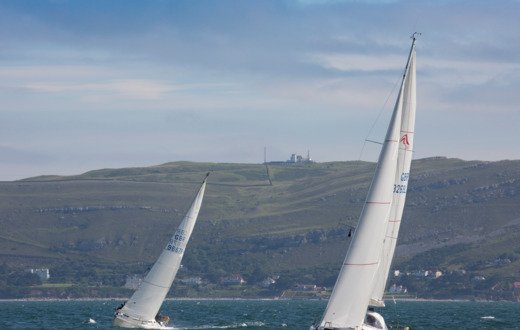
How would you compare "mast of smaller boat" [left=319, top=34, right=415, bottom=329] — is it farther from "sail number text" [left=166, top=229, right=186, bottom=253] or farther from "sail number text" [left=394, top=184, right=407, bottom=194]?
"sail number text" [left=166, top=229, right=186, bottom=253]

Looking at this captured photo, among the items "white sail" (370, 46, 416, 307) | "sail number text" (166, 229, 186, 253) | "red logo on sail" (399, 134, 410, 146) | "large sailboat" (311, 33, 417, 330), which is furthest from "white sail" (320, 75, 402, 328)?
"sail number text" (166, 229, 186, 253)

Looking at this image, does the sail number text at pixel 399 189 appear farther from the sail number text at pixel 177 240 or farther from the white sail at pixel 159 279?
the sail number text at pixel 177 240

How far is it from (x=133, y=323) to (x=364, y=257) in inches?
1382

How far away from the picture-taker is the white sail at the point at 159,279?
93562 millimetres

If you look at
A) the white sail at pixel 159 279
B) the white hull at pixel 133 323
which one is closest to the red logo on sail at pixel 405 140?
the white sail at pixel 159 279

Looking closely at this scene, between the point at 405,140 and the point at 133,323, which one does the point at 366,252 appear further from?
the point at 133,323

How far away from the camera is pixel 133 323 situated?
9412 centimetres

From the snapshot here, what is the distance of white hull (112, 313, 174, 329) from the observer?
307ft

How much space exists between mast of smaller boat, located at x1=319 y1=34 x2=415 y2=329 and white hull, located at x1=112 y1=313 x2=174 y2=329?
32530 millimetres

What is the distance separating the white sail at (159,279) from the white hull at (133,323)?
23cm

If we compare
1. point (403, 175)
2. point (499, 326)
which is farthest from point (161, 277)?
point (499, 326)

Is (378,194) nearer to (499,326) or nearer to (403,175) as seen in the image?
(403,175)

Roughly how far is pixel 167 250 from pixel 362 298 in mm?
33534

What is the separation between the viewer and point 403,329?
8494 cm
